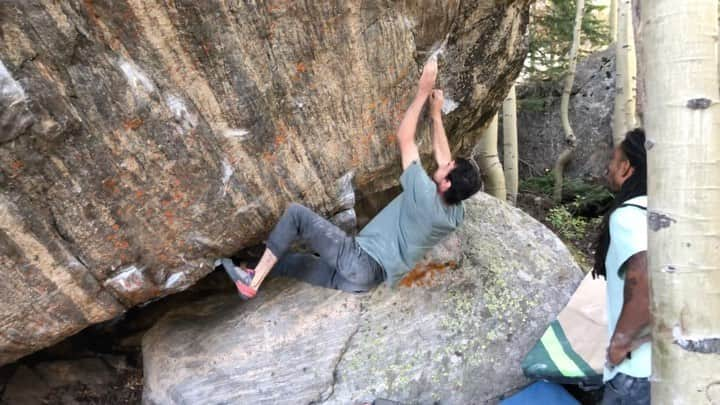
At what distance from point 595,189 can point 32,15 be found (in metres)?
10.1

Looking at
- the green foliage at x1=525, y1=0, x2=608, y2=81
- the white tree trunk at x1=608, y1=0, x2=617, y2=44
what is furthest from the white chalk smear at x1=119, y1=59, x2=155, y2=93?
the white tree trunk at x1=608, y1=0, x2=617, y2=44

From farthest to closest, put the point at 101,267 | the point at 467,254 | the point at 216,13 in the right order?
the point at 467,254 < the point at 101,267 < the point at 216,13

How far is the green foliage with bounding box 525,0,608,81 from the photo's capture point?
1113 centimetres

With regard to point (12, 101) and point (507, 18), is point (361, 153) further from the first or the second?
point (12, 101)

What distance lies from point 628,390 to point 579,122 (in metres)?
9.23

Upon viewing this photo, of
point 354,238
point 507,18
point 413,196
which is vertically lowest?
point 354,238

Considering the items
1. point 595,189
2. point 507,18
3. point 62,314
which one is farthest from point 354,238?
point 595,189

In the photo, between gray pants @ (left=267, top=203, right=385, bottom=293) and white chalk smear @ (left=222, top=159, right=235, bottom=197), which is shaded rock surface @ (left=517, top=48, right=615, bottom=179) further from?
white chalk smear @ (left=222, top=159, right=235, bottom=197)

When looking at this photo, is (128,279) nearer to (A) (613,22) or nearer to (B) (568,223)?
(B) (568,223)

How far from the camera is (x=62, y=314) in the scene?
401 cm

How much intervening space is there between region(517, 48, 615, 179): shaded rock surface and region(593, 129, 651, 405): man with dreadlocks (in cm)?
833

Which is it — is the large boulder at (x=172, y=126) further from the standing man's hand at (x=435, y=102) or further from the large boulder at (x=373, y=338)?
the large boulder at (x=373, y=338)

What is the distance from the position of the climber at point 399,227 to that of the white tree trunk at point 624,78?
19.8ft

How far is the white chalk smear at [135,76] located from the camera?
340 cm
